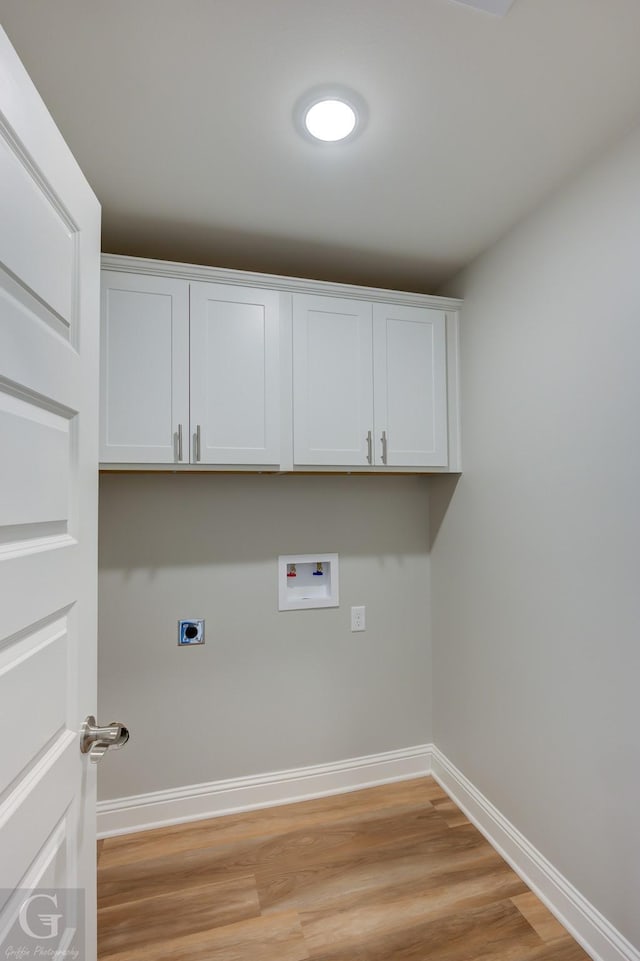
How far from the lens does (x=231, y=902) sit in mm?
1742

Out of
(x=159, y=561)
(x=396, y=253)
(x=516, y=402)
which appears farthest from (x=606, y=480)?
(x=159, y=561)

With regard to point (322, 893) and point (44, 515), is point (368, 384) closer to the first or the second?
point (44, 515)

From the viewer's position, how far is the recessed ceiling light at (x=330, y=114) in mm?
1331

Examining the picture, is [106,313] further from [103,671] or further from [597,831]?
[597,831]

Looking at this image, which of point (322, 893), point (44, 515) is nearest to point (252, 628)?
point (322, 893)

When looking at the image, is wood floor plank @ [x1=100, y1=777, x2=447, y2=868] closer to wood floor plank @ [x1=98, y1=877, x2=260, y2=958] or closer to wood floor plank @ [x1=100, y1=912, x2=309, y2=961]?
wood floor plank @ [x1=98, y1=877, x2=260, y2=958]

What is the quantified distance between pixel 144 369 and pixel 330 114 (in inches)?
42.0

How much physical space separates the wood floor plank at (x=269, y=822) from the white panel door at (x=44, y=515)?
124cm

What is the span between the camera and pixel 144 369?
6.17ft

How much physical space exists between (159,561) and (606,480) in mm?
1811

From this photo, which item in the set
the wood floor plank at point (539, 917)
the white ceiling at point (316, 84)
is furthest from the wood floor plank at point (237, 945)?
the white ceiling at point (316, 84)

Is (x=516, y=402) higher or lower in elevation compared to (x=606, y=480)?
higher

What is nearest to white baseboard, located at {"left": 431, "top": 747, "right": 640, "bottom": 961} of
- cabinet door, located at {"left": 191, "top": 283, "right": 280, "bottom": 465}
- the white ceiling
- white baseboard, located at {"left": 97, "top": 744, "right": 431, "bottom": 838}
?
white baseboard, located at {"left": 97, "top": 744, "right": 431, "bottom": 838}

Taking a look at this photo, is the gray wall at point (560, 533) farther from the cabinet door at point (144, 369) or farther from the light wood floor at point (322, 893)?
the cabinet door at point (144, 369)
